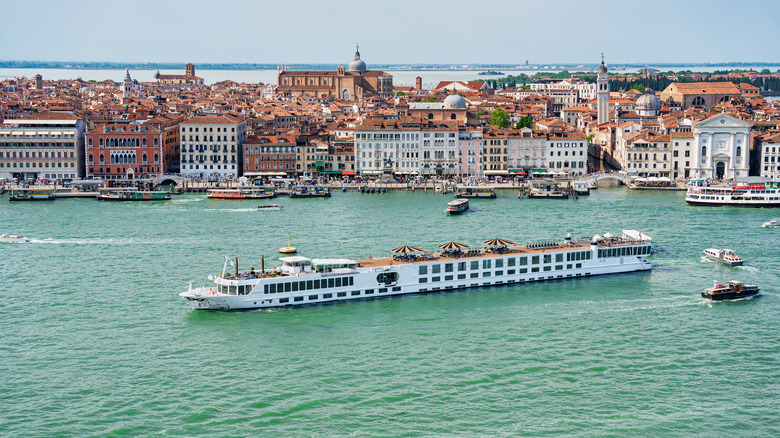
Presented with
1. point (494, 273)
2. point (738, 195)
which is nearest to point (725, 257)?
point (494, 273)

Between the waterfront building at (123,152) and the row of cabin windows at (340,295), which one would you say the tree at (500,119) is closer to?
the waterfront building at (123,152)

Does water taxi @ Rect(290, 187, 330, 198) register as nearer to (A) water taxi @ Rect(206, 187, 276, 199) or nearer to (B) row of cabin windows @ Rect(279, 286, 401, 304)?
(A) water taxi @ Rect(206, 187, 276, 199)

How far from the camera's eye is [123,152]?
1989 inches

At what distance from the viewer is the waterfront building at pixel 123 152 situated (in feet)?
165

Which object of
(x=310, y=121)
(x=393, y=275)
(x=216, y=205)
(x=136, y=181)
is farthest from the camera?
(x=310, y=121)

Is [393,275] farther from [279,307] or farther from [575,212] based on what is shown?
[575,212]

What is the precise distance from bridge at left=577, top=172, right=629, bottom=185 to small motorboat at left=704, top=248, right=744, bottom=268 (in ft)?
68.5

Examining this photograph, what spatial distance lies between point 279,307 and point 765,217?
74.1 ft

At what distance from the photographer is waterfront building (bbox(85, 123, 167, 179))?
165ft

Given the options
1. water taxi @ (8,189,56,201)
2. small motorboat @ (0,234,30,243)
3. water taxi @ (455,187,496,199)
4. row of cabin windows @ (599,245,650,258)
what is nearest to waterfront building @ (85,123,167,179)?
water taxi @ (8,189,56,201)

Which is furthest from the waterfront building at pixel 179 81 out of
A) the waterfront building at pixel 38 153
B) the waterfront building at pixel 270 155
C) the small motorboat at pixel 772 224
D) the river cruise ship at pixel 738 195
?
the small motorboat at pixel 772 224

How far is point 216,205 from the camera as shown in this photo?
42.7 m

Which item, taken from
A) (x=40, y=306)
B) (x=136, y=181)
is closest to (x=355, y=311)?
(x=40, y=306)

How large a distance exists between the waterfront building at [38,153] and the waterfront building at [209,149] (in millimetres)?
5662
